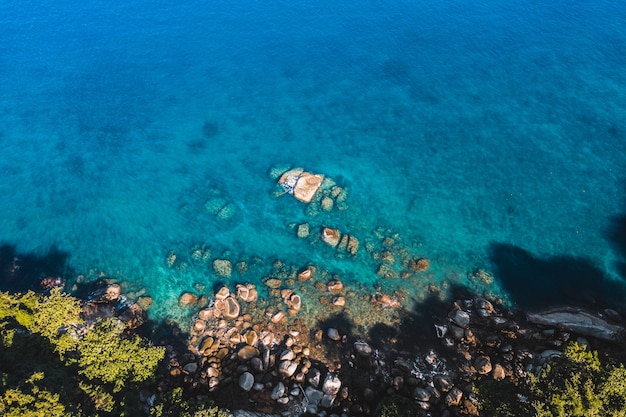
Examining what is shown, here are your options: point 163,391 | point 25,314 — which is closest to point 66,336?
point 25,314

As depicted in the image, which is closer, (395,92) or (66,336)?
(66,336)

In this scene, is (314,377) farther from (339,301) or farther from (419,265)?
(419,265)

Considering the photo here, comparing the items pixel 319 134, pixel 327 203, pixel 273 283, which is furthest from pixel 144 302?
pixel 319 134

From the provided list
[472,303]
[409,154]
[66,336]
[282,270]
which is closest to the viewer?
[66,336]

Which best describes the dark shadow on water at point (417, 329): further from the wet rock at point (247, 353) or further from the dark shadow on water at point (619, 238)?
the dark shadow on water at point (619, 238)

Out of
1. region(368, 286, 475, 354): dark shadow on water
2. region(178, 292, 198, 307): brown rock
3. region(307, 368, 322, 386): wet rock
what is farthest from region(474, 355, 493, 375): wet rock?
region(178, 292, 198, 307): brown rock

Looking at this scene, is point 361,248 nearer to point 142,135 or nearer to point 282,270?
point 282,270

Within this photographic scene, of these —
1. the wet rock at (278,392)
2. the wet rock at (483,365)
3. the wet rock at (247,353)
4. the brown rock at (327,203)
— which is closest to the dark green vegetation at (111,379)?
the wet rock at (483,365)

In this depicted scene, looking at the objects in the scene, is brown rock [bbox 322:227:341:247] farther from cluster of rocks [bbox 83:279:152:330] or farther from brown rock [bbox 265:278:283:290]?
cluster of rocks [bbox 83:279:152:330]
